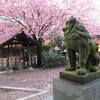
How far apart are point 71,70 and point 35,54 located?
28.1 feet

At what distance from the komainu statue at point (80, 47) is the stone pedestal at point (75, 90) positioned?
9.9 inches

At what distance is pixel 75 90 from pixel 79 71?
347 mm

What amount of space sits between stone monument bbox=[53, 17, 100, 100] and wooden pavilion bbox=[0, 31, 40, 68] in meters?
6.93

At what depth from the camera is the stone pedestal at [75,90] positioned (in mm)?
2534

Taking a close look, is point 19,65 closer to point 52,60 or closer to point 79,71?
point 52,60

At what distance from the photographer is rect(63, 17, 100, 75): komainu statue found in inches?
104

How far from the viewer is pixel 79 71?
8.79 ft

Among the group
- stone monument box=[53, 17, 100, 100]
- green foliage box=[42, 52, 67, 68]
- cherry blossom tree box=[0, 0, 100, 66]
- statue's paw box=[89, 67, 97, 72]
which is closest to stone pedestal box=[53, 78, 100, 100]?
stone monument box=[53, 17, 100, 100]

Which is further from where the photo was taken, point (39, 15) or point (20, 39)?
point (20, 39)

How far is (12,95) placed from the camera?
16.0 feet

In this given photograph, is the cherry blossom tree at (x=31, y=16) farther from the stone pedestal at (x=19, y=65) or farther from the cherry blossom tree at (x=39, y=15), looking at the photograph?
the stone pedestal at (x=19, y=65)

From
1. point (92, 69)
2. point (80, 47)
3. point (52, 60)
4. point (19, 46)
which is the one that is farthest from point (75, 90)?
point (19, 46)

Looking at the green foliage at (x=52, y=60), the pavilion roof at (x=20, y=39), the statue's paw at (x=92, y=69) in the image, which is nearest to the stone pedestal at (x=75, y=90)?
the statue's paw at (x=92, y=69)

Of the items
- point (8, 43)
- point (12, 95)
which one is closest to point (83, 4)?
point (8, 43)
